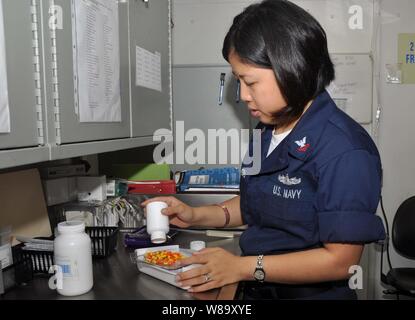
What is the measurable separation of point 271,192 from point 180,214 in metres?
0.34

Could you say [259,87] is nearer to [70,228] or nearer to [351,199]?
[351,199]

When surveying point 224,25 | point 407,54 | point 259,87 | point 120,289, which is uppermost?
point 224,25

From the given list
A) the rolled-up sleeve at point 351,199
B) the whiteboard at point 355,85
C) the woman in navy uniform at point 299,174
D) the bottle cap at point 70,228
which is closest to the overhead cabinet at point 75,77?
the bottle cap at point 70,228

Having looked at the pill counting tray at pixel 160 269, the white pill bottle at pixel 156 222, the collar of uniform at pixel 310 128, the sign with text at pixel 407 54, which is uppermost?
the sign with text at pixel 407 54

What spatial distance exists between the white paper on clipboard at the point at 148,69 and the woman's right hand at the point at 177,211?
1.56ft

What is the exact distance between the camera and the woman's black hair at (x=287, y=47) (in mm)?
930

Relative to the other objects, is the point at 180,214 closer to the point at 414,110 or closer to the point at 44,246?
the point at 44,246

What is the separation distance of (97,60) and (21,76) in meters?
0.35

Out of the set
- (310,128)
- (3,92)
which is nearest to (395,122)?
(310,128)

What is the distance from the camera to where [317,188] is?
943 millimetres

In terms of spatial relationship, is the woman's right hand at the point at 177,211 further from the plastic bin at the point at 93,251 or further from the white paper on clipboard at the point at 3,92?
the white paper on clipboard at the point at 3,92

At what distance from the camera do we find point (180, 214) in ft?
4.13

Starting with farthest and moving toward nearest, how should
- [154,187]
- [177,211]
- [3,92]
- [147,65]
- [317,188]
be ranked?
[154,187] → [147,65] → [177,211] → [317,188] → [3,92]

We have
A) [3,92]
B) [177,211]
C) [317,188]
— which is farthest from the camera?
[177,211]
